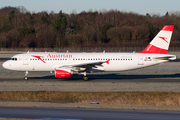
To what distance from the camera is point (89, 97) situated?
2219cm

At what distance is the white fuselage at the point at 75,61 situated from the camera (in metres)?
32.2

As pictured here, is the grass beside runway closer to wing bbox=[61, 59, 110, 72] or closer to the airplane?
wing bbox=[61, 59, 110, 72]

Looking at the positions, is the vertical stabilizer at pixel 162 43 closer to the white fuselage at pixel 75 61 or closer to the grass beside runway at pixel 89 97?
the white fuselage at pixel 75 61

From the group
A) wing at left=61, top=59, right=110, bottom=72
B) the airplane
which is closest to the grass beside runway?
wing at left=61, top=59, right=110, bottom=72

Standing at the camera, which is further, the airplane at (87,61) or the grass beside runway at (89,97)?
the airplane at (87,61)

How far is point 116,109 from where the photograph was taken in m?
16.3

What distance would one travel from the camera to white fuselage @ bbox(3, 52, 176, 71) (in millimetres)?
32250

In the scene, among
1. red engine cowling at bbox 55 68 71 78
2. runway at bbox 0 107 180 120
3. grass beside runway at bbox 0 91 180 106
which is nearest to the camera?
runway at bbox 0 107 180 120

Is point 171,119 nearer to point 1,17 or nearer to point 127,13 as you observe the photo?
point 1,17

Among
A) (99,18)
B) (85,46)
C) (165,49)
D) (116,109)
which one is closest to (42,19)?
(99,18)

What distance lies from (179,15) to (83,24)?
66433mm

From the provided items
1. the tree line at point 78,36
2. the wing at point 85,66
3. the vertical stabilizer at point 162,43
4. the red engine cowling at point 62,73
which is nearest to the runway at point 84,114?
the red engine cowling at point 62,73

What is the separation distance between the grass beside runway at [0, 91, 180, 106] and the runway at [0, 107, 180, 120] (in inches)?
192

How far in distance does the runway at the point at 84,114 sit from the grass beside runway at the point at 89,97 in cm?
488
